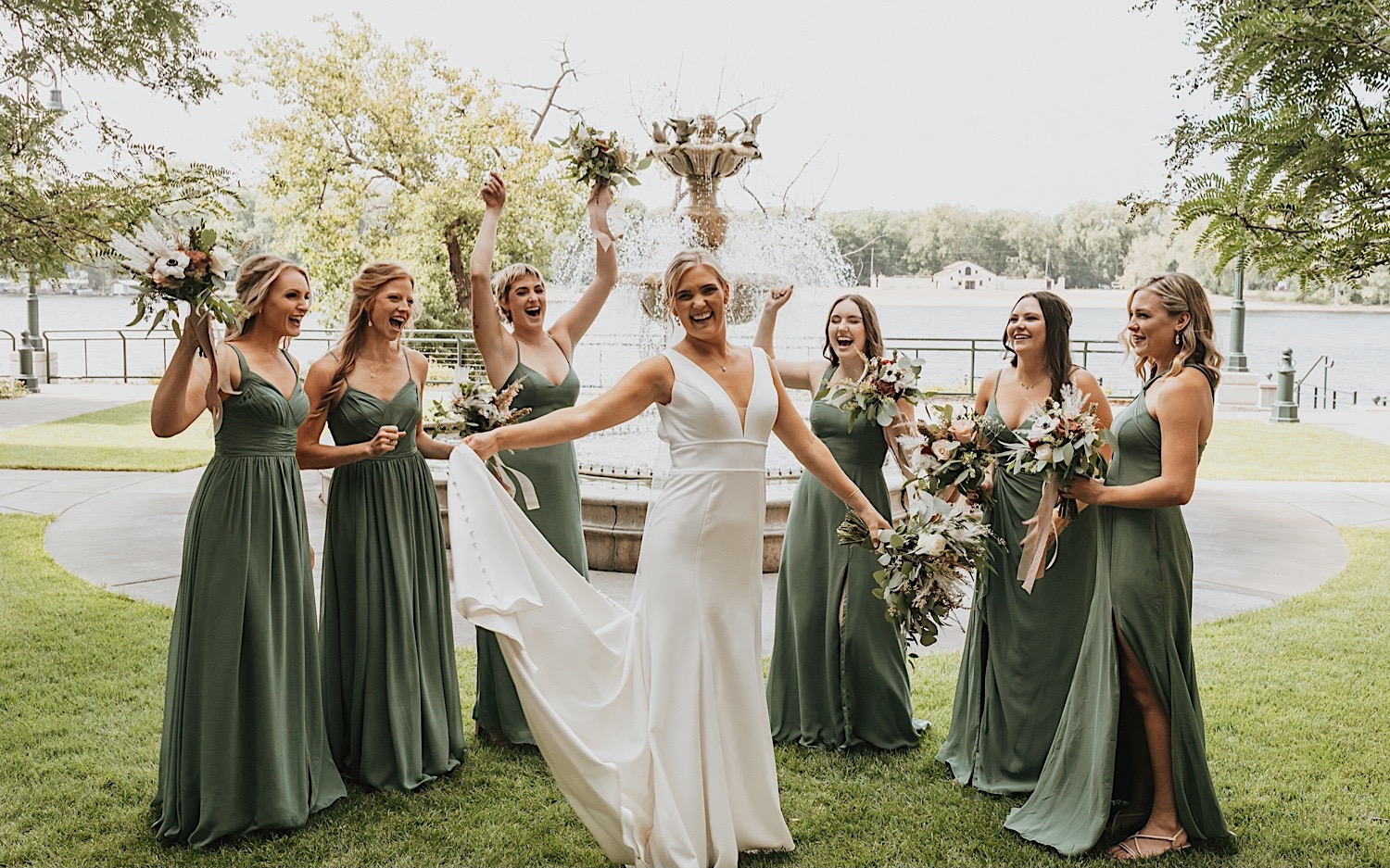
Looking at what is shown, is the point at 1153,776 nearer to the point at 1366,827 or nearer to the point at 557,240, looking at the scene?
the point at 1366,827

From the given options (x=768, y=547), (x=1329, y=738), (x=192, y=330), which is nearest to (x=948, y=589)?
(x=1329, y=738)

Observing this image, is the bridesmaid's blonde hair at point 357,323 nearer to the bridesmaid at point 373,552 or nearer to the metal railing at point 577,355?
the bridesmaid at point 373,552

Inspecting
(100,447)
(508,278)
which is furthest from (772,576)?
(100,447)

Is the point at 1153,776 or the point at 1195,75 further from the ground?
the point at 1195,75

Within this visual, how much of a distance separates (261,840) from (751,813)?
6.49 ft

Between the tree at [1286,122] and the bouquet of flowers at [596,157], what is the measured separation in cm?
283

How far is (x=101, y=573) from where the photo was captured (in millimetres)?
8859

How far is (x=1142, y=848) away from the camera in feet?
14.1

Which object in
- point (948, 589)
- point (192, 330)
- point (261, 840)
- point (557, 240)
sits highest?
point (557, 240)

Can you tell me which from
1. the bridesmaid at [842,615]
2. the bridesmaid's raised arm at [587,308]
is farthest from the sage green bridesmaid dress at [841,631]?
the bridesmaid's raised arm at [587,308]

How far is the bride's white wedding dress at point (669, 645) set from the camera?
3918 mm

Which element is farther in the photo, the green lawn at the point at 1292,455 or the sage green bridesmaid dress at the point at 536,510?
the green lawn at the point at 1292,455

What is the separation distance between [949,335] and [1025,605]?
2167 inches

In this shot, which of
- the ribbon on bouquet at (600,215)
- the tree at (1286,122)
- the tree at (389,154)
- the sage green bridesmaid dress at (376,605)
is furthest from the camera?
the tree at (389,154)
